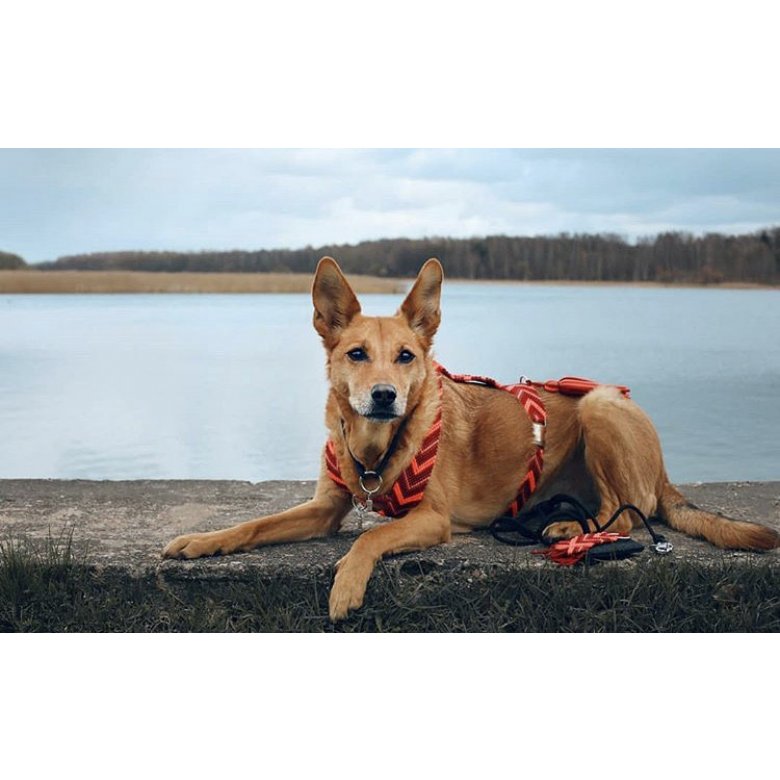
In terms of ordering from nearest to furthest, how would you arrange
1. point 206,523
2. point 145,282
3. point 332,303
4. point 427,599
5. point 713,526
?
point 427,599
point 332,303
point 713,526
point 206,523
point 145,282

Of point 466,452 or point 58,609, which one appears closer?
point 58,609

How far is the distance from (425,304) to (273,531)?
54.2 inches

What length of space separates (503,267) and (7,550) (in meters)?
3.84

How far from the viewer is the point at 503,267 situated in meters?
7.02

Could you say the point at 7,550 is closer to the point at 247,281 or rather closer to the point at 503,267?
the point at 247,281

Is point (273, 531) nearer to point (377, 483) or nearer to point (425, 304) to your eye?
point (377, 483)

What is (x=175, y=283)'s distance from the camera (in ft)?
24.1

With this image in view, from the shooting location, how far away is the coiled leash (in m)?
4.85

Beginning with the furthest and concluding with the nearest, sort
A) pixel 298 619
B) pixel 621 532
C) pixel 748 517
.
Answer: pixel 748 517 < pixel 621 532 < pixel 298 619

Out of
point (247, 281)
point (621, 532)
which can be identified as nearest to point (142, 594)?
point (621, 532)

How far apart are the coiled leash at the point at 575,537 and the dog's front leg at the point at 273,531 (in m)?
0.88

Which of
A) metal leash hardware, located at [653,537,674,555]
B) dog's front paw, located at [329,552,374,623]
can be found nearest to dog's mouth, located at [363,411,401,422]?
dog's front paw, located at [329,552,374,623]

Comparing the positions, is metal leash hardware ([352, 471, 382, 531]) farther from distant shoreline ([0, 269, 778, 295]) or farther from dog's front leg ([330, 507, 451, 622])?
distant shoreline ([0, 269, 778, 295])

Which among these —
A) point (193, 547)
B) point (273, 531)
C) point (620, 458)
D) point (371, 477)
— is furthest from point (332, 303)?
point (620, 458)
